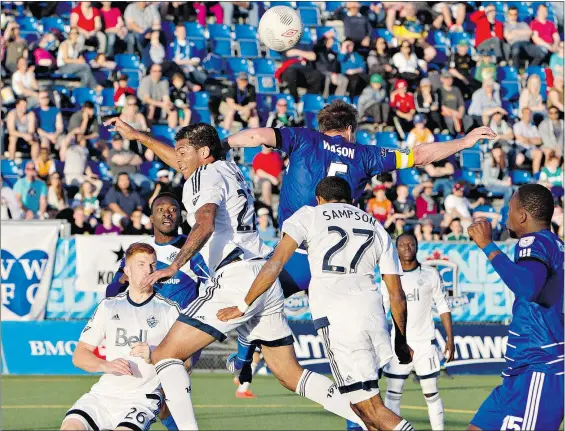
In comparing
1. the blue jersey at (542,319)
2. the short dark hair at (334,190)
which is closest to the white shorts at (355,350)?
the short dark hair at (334,190)

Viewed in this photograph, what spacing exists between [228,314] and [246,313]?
0.21 m

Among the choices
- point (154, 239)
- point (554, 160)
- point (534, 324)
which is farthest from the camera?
point (554, 160)

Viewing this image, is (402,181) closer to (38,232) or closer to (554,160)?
(554,160)

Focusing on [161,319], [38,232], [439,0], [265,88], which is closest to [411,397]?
[38,232]

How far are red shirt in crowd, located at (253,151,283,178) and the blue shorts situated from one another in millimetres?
13340

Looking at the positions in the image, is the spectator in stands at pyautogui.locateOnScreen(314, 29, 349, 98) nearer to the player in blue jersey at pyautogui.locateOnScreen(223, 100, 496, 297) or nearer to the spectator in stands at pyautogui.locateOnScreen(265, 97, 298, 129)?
the spectator in stands at pyautogui.locateOnScreen(265, 97, 298, 129)

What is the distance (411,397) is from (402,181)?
7.57 meters

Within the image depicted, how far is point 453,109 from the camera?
78.6 ft

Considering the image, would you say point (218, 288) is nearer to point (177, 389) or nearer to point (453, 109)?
point (177, 389)

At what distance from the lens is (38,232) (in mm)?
17578

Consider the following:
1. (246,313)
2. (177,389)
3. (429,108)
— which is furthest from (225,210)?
(429,108)

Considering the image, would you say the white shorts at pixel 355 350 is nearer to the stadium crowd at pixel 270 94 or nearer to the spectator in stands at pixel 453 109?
the stadium crowd at pixel 270 94

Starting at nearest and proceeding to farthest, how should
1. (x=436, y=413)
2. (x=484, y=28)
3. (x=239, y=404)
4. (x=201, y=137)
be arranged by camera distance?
(x=201, y=137) → (x=436, y=413) → (x=239, y=404) → (x=484, y=28)

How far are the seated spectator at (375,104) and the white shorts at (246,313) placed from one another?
47.1 feet
